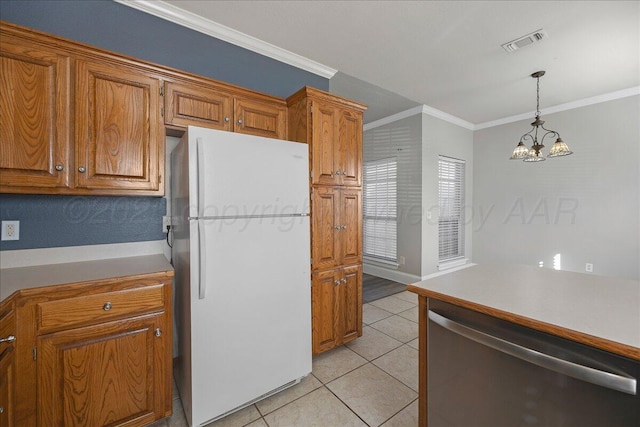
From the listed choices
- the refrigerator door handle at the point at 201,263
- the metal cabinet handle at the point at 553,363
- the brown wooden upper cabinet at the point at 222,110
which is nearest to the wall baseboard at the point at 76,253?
the refrigerator door handle at the point at 201,263

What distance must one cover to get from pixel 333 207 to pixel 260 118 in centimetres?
97

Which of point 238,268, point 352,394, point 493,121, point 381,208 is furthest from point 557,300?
point 493,121

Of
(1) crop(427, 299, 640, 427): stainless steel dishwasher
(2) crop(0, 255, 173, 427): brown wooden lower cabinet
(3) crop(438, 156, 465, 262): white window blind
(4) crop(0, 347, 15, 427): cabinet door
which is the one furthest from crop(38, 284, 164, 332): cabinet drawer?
(3) crop(438, 156, 465, 262): white window blind

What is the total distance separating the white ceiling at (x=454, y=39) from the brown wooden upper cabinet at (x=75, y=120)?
84cm

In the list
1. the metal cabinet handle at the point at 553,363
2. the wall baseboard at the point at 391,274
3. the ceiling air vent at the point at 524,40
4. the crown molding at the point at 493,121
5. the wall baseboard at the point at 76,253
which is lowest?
the wall baseboard at the point at 391,274

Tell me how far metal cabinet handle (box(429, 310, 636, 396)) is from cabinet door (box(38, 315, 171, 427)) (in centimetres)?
155

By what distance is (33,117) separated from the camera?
144cm

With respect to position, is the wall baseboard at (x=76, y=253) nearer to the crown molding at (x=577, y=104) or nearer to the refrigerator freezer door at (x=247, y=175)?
the refrigerator freezer door at (x=247, y=175)

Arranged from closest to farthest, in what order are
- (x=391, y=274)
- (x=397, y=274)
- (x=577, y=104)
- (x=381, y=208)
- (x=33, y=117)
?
(x=33, y=117) < (x=577, y=104) < (x=397, y=274) < (x=391, y=274) < (x=381, y=208)

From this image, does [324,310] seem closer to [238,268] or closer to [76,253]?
[238,268]

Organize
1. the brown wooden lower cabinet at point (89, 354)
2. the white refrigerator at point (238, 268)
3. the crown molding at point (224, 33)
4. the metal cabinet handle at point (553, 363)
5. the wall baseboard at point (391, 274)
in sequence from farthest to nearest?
the wall baseboard at point (391, 274) < the crown molding at point (224, 33) < the white refrigerator at point (238, 268) < the brown wooden lower cabinet at point (89, 354) < the metal cabinet handle at point (553, 363)

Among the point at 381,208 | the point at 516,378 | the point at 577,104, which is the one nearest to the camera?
the point at 516,378

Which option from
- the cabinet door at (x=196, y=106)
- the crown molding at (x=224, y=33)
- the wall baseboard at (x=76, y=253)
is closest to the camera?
the wall baseboard at (x=76, y=253)

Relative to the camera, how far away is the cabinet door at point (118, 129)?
1.56m
